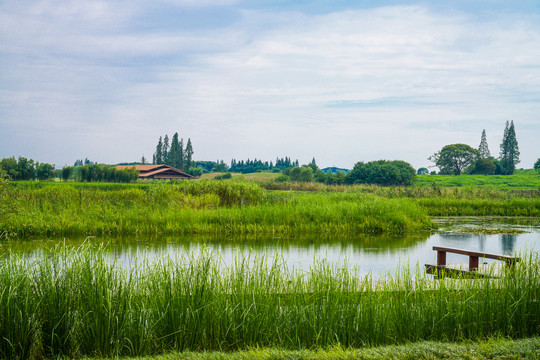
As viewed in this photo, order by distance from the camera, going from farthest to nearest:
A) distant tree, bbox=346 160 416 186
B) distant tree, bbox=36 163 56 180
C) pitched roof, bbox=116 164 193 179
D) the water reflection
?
1. distant tree, bbox=346 160 416 186
2. pitched roof, bbox=116 164 193 179
3. distant tree, bbox=36 163 56 180
4. the water reflection

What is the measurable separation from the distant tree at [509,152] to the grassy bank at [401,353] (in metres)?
85.2

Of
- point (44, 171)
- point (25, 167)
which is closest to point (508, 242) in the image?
point (25, 167)

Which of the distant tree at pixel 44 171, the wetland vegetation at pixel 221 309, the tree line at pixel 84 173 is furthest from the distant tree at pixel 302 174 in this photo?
the wetland vegetation at pixel 221 309

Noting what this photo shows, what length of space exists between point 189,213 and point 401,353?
13.0m

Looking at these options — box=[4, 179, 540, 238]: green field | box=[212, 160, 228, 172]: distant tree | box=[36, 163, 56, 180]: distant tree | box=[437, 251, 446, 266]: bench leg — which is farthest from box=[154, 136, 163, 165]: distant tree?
box=[437, 251, 446, 266]: bench leg

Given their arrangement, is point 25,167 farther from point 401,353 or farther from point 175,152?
point 175,152

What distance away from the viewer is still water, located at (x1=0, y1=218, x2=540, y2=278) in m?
11.1

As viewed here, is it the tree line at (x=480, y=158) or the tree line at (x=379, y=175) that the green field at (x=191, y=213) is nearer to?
the tree line at (x=379, y=175)

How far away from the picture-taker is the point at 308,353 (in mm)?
4254

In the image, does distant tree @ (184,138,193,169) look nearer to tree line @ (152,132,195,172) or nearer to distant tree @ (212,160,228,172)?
tree line @ (152,132,195,172)

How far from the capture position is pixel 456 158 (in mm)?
86625

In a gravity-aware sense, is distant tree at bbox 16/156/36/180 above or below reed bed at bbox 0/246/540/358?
above

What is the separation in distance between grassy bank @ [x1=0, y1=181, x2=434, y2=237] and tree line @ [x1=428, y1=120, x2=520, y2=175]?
68237mm

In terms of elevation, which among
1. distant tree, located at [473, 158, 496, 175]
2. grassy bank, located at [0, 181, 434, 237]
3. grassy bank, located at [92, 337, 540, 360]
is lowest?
grassy bank, located at [92, 337, 540, 360]
